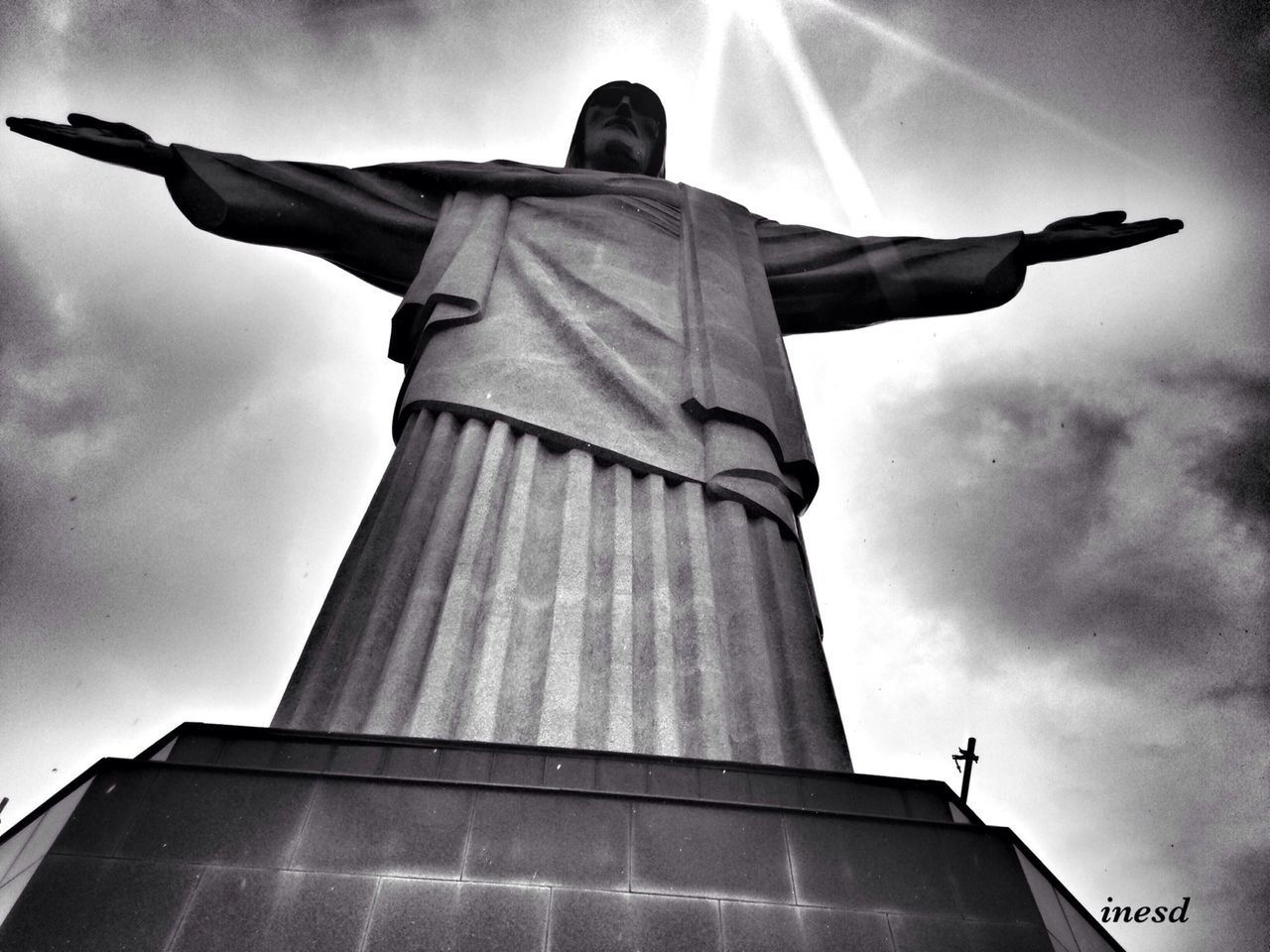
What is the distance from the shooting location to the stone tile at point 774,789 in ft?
10.6

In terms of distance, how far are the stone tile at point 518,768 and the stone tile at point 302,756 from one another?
467mm

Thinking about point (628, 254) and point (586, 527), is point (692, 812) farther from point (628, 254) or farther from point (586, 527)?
point (628, 254)

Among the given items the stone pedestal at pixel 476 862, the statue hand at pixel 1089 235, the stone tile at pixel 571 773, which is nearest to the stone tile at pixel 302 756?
the stone pedestal at pixel 476 862

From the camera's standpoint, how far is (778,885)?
2.90 m

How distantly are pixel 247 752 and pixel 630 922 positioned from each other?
A: 3.86 feet

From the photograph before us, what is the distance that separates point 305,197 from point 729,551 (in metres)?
4.09

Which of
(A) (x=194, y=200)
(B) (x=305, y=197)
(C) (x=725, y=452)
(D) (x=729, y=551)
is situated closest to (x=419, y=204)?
(B) (x=305, y=197)

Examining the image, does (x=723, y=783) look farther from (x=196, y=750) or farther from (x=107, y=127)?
(x=107, y=127)

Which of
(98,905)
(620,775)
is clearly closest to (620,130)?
(620,775)

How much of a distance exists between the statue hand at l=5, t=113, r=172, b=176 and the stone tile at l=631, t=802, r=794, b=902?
228 inches

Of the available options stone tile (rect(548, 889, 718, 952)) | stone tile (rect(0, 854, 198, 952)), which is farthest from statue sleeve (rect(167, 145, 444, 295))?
stone tile (rect(548, 889, 718, 952))

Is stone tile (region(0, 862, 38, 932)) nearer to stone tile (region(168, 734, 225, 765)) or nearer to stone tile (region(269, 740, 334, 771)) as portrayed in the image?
stone tile (region(168, 734, 225, 765))

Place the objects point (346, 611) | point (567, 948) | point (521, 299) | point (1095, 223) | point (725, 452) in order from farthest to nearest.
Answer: point (1095, 223), point (521, 299), point (725, 452), point (346, 611), point (567, 948)

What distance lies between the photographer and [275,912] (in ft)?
8.77
